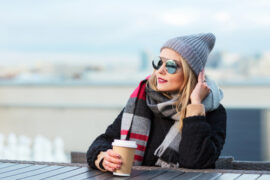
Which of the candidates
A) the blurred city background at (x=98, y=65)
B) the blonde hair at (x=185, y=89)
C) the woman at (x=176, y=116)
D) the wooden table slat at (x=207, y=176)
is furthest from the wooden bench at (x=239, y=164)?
the blurred city background at (x=98, y=65)

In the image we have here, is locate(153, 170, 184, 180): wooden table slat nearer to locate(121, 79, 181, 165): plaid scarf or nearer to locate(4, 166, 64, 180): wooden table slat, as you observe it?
locate(121, 79, 181, 165): plaid scarf

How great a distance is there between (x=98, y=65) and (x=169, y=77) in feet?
23.0

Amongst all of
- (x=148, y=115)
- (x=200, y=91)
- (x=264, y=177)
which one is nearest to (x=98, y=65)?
(x=148, y=115)

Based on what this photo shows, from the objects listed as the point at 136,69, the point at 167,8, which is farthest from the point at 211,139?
the point at 167,8

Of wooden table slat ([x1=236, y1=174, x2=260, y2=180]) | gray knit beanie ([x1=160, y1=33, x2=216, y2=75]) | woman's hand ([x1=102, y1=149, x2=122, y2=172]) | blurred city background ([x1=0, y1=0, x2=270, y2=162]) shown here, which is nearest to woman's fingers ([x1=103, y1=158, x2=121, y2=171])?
woman's hand ([x1=102, y1=149, x2=122, y2=172])

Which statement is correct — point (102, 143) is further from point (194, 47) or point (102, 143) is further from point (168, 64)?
point (194, 47)

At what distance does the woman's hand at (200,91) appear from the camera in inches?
61.4

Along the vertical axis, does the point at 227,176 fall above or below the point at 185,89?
below

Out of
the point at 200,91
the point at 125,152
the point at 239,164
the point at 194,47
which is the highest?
the point at 194,47

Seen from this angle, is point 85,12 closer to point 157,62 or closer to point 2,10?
point 2,10

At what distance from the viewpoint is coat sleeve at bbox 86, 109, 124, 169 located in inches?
59.0

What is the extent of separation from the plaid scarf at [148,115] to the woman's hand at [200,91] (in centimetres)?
3

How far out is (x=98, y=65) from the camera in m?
8.55

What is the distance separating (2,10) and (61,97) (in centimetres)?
465
